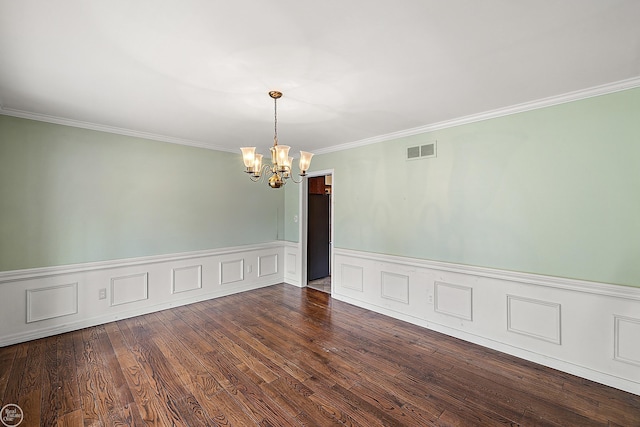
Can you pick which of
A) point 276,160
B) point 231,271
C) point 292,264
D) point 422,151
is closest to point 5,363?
point 231,271

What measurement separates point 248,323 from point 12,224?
287 cm

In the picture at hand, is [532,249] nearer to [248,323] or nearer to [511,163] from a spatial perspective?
[511,163]

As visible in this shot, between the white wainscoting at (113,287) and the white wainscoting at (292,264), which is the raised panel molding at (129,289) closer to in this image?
the white wainscoting at (113,287)

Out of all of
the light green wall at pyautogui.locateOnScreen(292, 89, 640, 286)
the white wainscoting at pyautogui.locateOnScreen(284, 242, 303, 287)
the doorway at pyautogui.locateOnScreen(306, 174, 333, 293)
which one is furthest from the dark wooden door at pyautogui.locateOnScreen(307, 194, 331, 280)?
the light green wall at pyautogui.locateOnScreen(292, 89, 640, 286)

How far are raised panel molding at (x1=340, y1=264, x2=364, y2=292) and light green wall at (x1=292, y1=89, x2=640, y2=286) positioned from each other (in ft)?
1.87

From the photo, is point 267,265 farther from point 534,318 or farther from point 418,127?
point 534,318

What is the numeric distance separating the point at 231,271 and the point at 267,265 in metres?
0.75

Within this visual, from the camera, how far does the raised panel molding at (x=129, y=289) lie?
367cm

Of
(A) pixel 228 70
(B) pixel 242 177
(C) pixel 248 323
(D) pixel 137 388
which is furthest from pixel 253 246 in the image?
(A) pixel 228 70

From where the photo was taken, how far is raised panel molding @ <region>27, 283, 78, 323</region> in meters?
3.12

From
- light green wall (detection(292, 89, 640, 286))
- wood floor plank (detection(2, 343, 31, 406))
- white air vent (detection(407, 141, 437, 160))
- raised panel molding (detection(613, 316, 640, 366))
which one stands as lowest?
wood floor plank (detection(2, 343, 31, 406))

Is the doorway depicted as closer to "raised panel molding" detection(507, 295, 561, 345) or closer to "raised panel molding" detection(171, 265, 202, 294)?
"raised panel molding" detection(171, 265, 202, 294)

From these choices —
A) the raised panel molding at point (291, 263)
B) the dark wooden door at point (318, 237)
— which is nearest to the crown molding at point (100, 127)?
the dark wooden door at point (318, 237)

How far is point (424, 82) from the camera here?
7.60 ft
